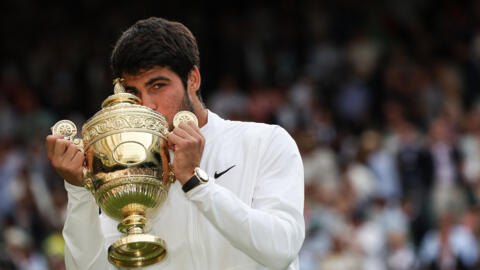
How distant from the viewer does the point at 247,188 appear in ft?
13.8

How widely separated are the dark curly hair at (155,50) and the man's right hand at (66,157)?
495mm

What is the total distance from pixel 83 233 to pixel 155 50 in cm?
88

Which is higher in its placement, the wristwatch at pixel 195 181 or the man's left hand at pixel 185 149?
the man's left hand at pixel 185 149

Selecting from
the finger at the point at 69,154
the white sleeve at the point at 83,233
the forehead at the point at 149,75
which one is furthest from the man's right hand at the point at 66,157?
the forehead at the point at 149,75

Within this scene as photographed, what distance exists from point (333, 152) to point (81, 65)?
5146 millimetres

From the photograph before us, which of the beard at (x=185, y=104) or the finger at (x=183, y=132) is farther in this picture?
the beard at (x=185, y=104)

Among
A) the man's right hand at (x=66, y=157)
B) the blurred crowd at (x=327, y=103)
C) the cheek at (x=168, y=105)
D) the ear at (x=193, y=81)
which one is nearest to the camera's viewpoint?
the man's right hand at (x=66, y=157)

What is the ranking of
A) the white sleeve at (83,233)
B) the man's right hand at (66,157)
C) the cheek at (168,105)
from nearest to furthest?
the man's right hand at (66,157) < the white sleeve at (83,233) < the cheek at (168,105)

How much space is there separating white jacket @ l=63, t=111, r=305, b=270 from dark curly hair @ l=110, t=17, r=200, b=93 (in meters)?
0.38

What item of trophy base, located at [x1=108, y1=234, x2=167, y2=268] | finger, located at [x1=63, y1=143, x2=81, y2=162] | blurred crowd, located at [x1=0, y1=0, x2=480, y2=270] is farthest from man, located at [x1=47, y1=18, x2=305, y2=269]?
blurred crowd, located at [x1=0, y1=0, x2=480, y2=270]

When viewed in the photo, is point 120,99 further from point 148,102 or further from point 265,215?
point 265,215

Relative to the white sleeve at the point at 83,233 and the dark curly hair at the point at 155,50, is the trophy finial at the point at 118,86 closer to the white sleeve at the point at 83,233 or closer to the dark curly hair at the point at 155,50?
the dark curly hair at the point at 155,50

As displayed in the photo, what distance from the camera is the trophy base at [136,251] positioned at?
3.80 meters

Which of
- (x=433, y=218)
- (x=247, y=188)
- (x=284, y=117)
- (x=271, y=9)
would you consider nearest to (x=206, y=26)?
(x=271, y=9)
